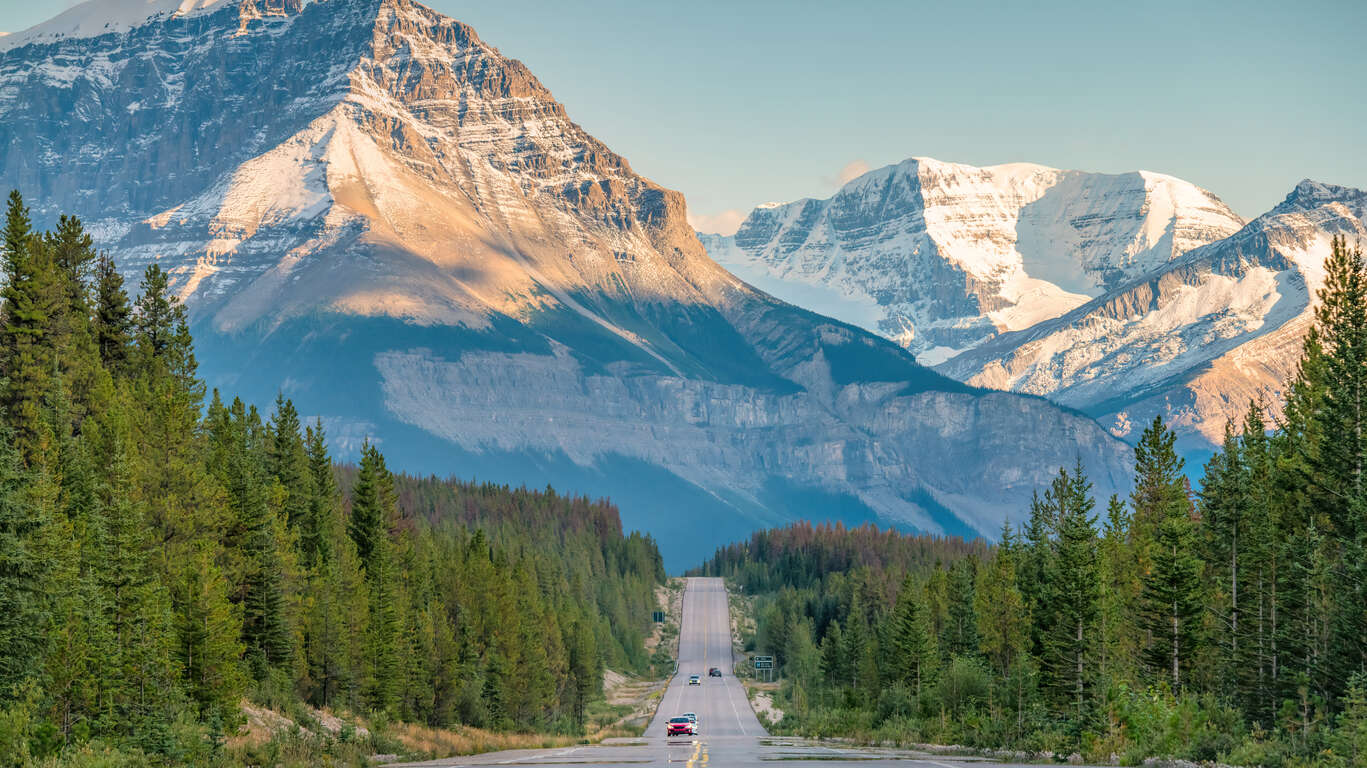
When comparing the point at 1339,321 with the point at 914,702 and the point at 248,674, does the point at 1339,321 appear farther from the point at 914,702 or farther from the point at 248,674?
the point at 248,674

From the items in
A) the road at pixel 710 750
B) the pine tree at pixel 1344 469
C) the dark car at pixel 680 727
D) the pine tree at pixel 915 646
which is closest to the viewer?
the pine tree at pixel 1344 469

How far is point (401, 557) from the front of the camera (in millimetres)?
97625

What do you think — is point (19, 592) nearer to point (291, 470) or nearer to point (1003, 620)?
point (291, 470)

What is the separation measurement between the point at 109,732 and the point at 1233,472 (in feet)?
163

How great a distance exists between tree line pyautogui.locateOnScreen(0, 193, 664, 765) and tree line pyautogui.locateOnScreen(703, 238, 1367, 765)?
28.3 metres

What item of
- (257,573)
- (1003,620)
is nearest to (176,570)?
(257,573)

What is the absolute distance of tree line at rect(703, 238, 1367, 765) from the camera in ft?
143

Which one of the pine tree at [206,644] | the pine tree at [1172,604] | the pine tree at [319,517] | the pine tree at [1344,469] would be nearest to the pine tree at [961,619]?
the pine tree at [1172,604]

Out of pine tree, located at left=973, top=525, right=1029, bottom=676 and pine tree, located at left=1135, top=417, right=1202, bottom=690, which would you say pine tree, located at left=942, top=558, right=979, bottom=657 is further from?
pine tree, located at left=1135, top=417, right=1202, bottom=690

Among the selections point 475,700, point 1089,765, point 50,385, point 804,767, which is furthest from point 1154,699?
point 475,700

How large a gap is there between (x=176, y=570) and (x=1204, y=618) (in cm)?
4504

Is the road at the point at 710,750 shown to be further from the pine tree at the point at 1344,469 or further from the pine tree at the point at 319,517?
the pine tree at the point at 319,517

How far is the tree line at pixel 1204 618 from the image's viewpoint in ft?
143

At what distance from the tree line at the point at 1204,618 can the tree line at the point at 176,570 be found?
28297mm
